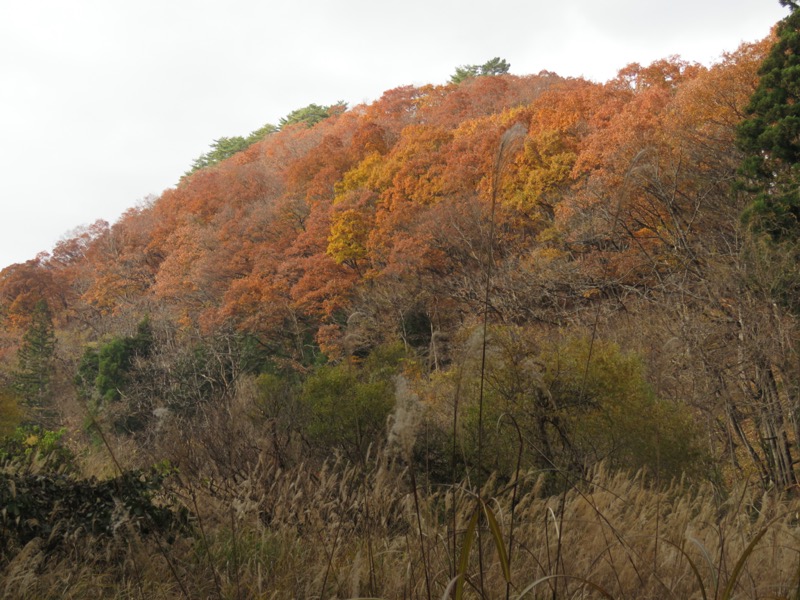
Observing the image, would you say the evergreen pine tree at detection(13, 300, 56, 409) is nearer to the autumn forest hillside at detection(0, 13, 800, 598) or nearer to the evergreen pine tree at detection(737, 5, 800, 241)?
the autumn forest hillside at detection(0, 13, 800, 598)

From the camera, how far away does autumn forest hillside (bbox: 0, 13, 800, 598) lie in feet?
8.73

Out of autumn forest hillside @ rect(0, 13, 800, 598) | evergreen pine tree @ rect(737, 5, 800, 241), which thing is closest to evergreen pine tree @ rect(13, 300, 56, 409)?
autumn forest hillside @ rect(0, 13, 800, 598)

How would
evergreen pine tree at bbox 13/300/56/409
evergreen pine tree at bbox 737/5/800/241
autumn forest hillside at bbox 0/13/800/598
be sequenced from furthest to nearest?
1. evergreen pine tree at bbox 13/300/56/409
2. evergreen pine tree at bbox 737/5/800/241
3. autumn forest hillside at bbox 0/13/800/598

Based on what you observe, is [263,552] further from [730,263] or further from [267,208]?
[267,208]

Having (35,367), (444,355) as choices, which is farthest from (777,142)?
(35,367)

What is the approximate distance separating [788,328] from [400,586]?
10.7m

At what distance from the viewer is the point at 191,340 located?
27328 mm

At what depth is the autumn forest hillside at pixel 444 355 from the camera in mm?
2662

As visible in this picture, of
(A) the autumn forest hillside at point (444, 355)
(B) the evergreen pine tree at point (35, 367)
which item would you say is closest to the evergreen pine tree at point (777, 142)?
(A) the autumn forest hillside at point (444, 355)

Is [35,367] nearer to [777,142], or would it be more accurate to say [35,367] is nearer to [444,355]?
[444,355]

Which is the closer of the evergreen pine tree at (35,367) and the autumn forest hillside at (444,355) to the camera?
the autumn forest hillside at (444,355)

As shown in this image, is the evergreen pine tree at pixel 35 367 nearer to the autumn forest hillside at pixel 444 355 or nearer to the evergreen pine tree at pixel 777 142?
the autumn forest hillside at pixel 444 355

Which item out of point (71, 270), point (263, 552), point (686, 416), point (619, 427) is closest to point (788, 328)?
point (686, 416)

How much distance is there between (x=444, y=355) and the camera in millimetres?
18266
